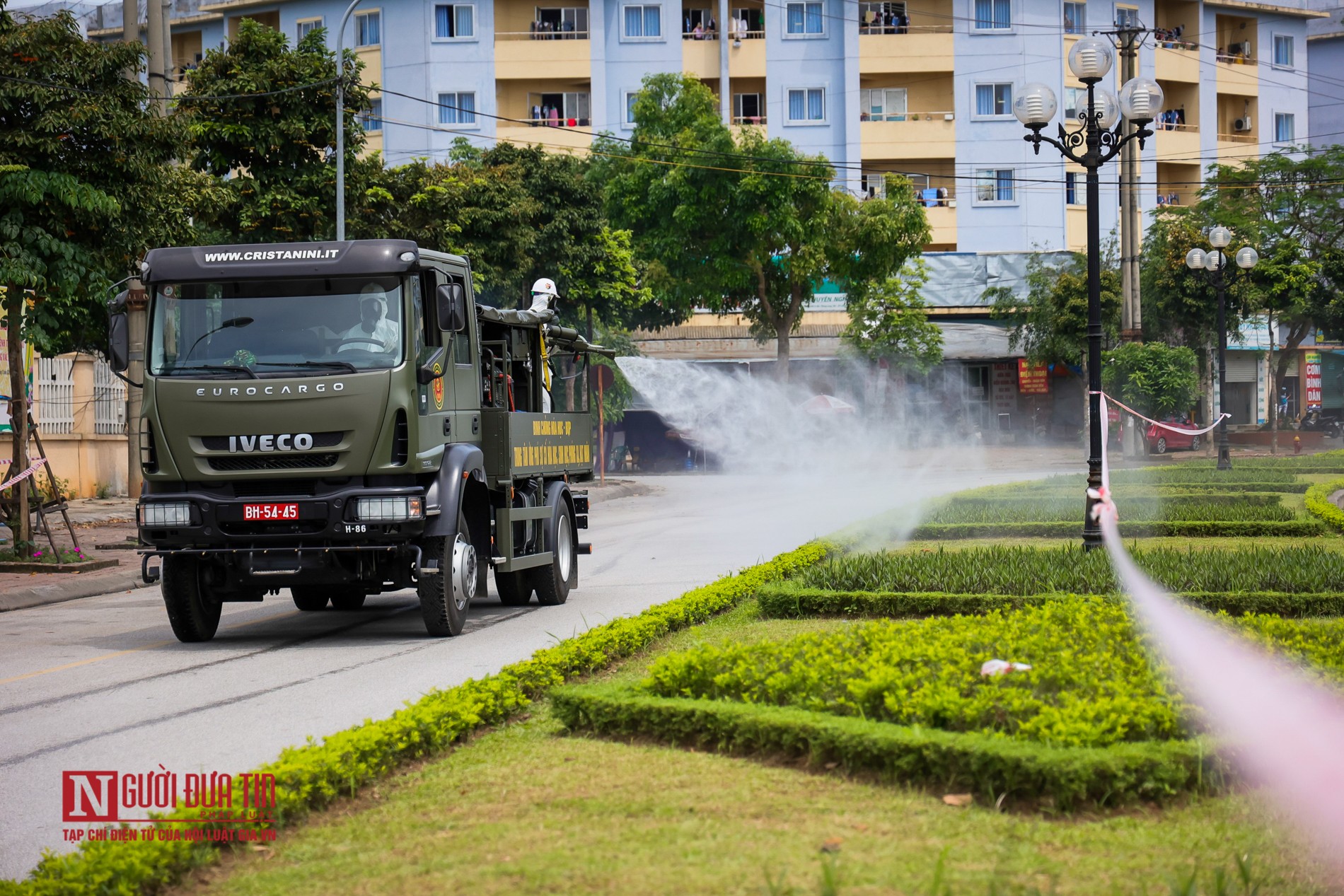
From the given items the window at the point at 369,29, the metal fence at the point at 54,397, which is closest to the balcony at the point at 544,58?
the window at the point at 369,29

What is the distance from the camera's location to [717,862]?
4.55 meters

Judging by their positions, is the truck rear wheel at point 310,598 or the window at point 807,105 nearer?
the truck rear wheel at point 310,598

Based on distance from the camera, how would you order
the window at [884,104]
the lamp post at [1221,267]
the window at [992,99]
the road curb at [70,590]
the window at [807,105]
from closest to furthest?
the road curb at [70,590] → the lamp post at [1221,267] → the window at [807,105] → the window at [992,99] → the window at [884,104]

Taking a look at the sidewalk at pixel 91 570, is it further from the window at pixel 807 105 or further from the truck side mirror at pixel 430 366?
the window at pixel 807 105

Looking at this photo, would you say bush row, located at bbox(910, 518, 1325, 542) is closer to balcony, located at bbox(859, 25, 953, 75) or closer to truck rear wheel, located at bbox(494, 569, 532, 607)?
truck rear wheel, located at bbox(494, 569, 532, 607)

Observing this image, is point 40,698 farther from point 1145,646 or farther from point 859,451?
point 859,451

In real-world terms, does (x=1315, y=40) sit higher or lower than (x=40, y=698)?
higher

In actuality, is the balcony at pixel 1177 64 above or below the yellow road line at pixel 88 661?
above

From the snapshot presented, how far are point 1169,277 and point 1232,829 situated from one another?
40.8 metres

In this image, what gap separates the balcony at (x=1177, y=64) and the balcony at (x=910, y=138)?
8.93 metres

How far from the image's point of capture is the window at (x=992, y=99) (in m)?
54.1

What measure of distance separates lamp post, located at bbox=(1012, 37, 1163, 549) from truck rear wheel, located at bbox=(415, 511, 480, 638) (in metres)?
6.07

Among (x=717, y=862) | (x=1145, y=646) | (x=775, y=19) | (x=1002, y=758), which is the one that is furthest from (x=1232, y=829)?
(x=775, y=19)

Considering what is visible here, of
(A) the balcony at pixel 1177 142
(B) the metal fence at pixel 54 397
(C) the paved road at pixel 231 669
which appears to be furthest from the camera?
(A) the balcony at pixel 1177 142
